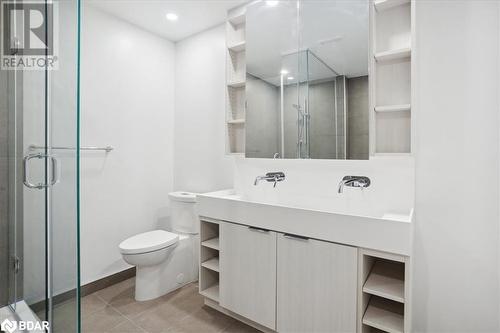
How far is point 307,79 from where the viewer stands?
1964mm

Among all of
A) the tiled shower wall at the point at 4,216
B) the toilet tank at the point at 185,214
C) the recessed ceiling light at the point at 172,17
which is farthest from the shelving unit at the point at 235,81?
the tiled shower wall at the point at 4,216

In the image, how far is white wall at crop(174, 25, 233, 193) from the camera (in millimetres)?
2623

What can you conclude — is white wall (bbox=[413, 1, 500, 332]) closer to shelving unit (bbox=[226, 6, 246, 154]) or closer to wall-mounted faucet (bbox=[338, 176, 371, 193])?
wall-mounted faucet (bbox=[338, 176, 371, 193])

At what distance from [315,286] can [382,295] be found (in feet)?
1.11

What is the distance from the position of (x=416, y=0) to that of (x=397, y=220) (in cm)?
131

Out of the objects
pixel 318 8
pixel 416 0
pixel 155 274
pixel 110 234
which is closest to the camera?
pixel 416 0

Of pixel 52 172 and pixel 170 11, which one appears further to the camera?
pixel 170 11

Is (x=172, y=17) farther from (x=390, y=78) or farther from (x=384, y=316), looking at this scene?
(x=384, y=316)

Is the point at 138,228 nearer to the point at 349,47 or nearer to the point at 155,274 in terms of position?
Answer: the point at 155,274

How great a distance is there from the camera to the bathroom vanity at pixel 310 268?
4.58 ft

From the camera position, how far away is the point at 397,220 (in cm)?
→ 133

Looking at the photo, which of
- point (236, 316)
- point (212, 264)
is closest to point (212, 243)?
point (212, 264)

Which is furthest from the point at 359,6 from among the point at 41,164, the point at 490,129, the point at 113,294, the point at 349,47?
the point at 113,294

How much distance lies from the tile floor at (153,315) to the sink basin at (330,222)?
0.74 meters
